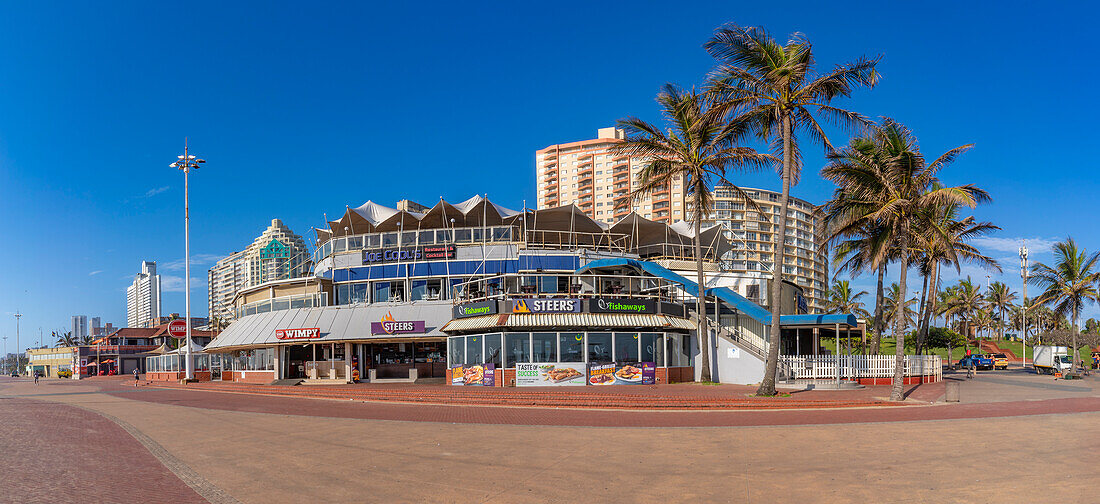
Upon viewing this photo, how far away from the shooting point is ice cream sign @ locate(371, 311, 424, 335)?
3741cm

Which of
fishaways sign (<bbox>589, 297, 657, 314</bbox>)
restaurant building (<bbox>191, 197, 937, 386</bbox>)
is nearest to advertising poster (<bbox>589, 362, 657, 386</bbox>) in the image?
restaurant building (<bbox>191, 197, 937, 386</bbox>)

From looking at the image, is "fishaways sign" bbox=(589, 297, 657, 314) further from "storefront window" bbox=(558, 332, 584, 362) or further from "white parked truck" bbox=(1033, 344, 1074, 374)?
"white parked truck" bbox=(1033, 344, 1074, 374)

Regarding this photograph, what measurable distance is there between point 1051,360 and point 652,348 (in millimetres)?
32004

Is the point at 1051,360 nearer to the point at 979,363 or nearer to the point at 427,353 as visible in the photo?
the point at 979,363

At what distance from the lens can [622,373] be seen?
30344 mm

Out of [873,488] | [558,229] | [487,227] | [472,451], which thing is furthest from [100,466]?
[558,229]

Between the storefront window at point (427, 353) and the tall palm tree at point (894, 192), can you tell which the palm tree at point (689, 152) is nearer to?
the tall palm tree at point (894, 192)

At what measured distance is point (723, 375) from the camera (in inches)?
1233

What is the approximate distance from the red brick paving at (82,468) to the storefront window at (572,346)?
1660 cm

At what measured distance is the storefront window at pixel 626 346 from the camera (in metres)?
30.6

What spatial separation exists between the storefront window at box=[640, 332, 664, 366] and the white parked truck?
29.1 meters

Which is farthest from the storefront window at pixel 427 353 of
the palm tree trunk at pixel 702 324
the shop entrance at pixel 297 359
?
the palm tree trunk at pixel 702 324

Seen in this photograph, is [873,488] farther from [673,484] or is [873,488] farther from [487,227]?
[487,227]

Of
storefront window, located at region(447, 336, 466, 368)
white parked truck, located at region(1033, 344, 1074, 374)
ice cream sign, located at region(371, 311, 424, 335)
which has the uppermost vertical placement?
ice cream sign, located at region(371, 311, 424, 335)
